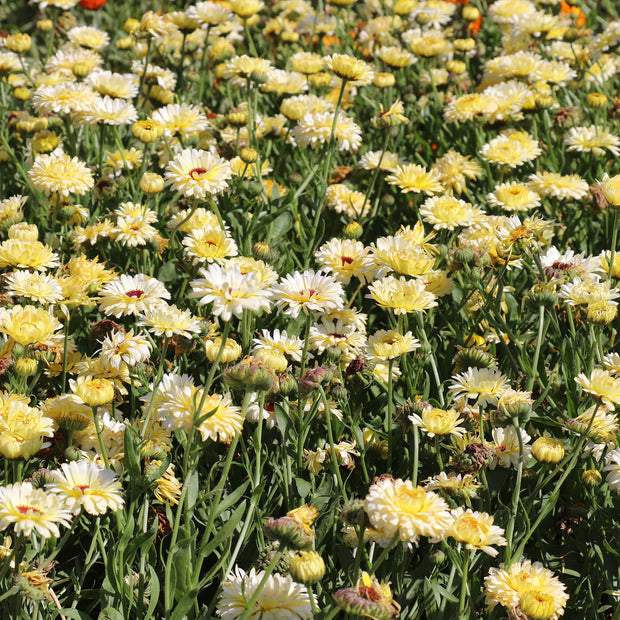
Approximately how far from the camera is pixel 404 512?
4.95ft

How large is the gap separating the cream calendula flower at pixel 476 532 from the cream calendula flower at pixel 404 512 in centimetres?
14

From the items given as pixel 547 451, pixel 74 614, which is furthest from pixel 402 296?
pixel 74 614

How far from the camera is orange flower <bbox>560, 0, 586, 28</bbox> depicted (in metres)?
5.17

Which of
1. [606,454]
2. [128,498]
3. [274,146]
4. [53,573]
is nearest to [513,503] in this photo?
[606,454]

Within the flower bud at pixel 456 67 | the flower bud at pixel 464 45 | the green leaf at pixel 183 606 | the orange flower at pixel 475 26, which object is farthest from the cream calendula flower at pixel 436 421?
the orange flower at pixel 475 26

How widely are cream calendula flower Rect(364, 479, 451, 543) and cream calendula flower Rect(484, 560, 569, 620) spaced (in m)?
0.26

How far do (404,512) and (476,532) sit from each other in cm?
25

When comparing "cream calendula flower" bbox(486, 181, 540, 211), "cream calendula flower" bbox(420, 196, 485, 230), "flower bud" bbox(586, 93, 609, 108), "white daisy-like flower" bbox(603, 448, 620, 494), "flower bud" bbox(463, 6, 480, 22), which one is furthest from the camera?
"flower bud" bbox(463, 6, 480, 22)

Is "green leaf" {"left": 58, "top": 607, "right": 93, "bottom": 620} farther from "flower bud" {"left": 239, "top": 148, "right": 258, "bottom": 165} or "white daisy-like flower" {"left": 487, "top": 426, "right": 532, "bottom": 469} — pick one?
"flower bud" {"left": 239, "top": 148, "right": 258, "bottom": 165}

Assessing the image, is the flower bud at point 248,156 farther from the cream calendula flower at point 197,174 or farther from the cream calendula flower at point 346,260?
the cream calendula flower at point 346,260

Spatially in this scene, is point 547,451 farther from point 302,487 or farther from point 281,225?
point 281,225

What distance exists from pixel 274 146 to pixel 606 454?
2.43 meters

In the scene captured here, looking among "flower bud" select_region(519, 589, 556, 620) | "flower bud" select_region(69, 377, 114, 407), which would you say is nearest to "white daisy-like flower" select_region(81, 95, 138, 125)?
"flower bud" select_region(69, 377, 114, 407)

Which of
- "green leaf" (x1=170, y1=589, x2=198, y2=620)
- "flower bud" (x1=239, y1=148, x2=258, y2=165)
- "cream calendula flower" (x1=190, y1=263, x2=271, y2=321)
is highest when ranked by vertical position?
"cream calendula flower" (x1=190, y1=263, x2=271, y2=321)
